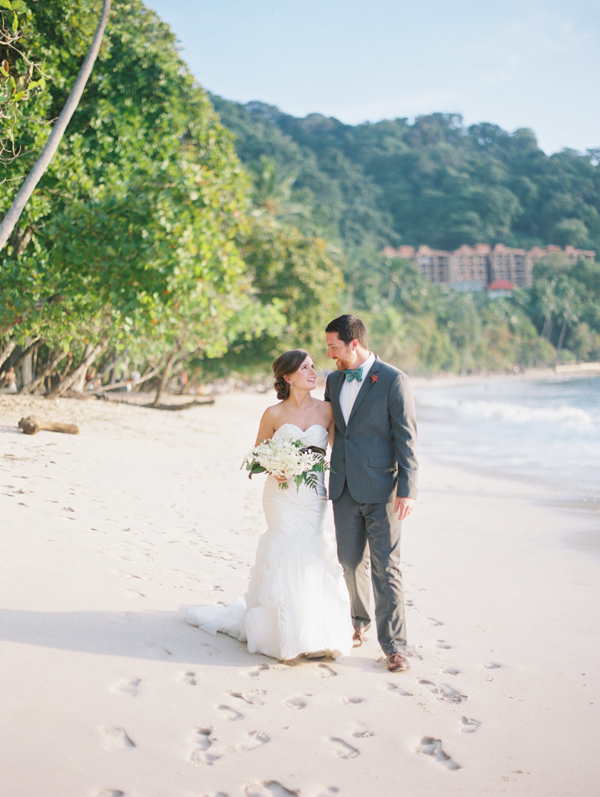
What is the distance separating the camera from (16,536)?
484 centimetres

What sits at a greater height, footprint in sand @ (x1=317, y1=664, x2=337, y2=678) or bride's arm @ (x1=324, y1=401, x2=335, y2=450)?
bride's arm @ (x1=324, y1=401, x2=335, y2=450)

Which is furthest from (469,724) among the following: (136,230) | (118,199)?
(118,199)

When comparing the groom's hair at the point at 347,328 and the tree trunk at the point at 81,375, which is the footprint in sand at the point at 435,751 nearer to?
the groom's hair at the point at 347,328

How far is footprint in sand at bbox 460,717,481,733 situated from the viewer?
9.81 ft

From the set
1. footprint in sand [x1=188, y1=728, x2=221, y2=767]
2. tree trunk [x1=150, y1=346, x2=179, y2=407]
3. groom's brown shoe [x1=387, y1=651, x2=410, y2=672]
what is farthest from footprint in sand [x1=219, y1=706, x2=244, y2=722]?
tree trunk [x1=150, y1=346, x2=179, y2=407]

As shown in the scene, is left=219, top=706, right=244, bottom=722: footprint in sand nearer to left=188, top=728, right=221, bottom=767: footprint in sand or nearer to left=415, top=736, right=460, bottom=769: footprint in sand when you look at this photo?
left=188, top=728, right=221, bottom=767: footprint in sand

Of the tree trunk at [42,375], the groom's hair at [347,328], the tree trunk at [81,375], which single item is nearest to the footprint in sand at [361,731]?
the groom's hair at [347,328]

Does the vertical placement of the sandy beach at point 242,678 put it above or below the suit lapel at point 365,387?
below

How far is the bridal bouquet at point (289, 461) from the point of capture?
365cm

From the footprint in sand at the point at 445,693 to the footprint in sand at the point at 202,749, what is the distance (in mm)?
1164

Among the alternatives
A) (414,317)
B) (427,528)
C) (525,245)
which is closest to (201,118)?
(427,528)

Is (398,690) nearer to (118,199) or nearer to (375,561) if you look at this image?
(375,561)

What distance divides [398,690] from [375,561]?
0.68m

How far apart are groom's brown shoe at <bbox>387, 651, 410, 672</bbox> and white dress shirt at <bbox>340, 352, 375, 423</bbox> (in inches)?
51.2
